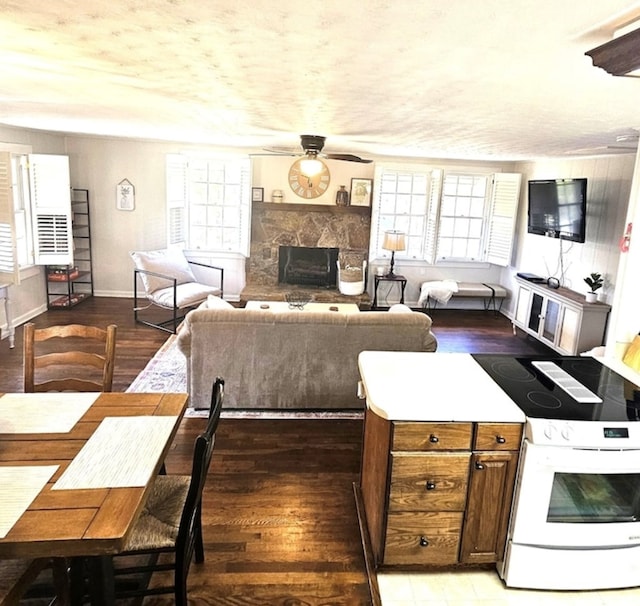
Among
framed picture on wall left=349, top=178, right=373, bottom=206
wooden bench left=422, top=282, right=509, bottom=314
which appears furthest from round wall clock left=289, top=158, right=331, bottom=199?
wooden bench left=422, top=282, right=509, bottom=314

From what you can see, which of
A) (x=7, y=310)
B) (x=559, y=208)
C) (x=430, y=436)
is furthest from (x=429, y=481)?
(x=7, y=310)

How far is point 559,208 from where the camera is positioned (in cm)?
545

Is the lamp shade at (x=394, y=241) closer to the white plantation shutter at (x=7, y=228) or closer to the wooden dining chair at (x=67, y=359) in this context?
the white plantation shutter at (x=7, y=228)

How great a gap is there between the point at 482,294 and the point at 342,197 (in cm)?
248

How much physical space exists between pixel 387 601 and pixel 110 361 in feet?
5.71

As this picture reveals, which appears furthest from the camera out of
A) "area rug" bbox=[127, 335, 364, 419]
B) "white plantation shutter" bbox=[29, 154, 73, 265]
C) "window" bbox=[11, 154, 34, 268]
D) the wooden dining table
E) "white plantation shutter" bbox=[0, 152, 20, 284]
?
"white plantation shutter" bbox=[29, 154, 73, 265]

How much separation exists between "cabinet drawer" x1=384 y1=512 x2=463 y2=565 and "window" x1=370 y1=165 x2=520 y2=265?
5358 mm

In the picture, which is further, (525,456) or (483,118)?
(483,118)

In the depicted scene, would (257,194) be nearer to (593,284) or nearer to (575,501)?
(593,284)

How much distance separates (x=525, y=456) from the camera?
2.04 metres

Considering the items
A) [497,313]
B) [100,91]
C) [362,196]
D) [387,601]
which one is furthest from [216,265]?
[387,601]

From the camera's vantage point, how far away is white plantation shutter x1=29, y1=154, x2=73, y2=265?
18.9ft

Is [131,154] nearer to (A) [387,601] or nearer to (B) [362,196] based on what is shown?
(B) [362,196]

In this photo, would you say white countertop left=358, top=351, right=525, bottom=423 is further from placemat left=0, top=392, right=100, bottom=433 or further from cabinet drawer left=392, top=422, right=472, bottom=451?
placemat left=0, top=392, right=100, bottom=433
